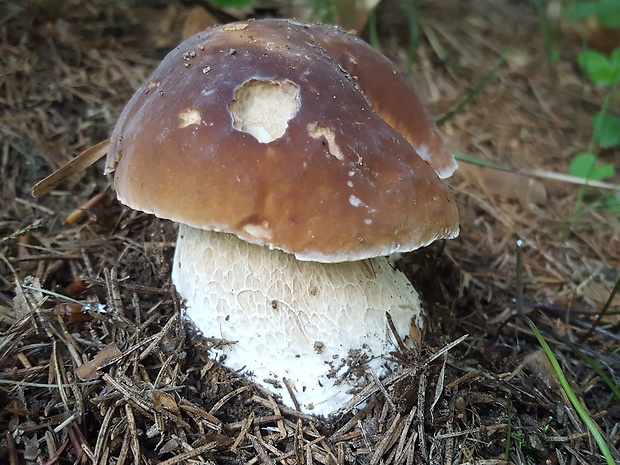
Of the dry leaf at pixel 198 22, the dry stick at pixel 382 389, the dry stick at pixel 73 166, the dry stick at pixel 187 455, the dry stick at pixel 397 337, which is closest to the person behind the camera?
the dry stick at pixel 187 455

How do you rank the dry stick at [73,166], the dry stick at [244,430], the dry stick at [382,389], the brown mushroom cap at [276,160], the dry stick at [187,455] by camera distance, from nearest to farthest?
the brown mushroom cap at [276,160] → the dry stick at [187,455] → the dry stick at [244,430] → the dry stick at [382,389] → the dry stick at [73,166]

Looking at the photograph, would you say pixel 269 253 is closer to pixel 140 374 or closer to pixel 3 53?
pixel 140 374

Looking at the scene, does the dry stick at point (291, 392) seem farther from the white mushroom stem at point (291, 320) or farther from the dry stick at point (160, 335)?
the dry stick at point (160, 335)

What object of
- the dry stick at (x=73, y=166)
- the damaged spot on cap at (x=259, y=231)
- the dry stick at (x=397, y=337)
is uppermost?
the damaged spot on cap at (x=259, y=231)

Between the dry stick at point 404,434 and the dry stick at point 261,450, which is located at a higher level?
the dry stick at point 404,434

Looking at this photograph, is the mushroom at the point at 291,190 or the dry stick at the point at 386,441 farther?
the dry stick at the point at 386,441

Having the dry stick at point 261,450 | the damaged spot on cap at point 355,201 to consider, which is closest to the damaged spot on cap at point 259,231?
the damaged spot on cap at point 355,201

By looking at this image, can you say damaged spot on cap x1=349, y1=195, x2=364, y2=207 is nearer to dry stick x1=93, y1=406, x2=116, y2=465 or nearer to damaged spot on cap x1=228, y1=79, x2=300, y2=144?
damaged spot on cap x1=228, y1=79, x2=300, y2=144

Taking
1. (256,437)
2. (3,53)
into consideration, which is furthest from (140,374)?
(3,53)
